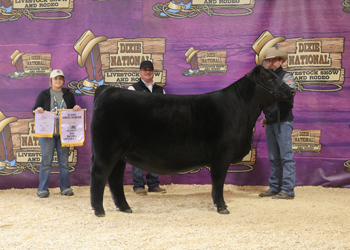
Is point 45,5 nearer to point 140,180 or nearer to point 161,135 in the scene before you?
point 140,180

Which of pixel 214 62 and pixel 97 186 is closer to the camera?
pixel 97 186

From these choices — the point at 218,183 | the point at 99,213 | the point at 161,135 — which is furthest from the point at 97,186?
the point at 218,183

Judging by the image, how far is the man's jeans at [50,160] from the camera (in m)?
4.59

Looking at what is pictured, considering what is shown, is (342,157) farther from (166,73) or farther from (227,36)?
(166,73)

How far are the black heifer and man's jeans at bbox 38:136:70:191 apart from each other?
1.29 m

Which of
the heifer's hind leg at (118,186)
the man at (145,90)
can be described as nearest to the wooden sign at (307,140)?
the man at (145,90)

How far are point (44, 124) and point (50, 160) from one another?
0.50 meters

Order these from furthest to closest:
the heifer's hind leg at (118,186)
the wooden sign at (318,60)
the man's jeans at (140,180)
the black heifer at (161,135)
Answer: the wooden sign at (318,60)
the man's jeans at (140,180)
the heifer's hind leg at (118,186)
the black heifer at (161,135)

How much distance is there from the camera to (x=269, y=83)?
12.3 feet

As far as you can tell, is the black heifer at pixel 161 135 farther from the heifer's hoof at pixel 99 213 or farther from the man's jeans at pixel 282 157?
the man's jeans at pixel 282 157

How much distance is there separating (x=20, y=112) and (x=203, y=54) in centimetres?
282

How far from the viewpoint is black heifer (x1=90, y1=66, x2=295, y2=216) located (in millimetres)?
3420

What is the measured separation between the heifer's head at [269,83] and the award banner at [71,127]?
2.34 meters

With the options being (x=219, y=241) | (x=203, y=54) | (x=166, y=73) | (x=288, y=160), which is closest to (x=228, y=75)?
(x=203, y=54)
